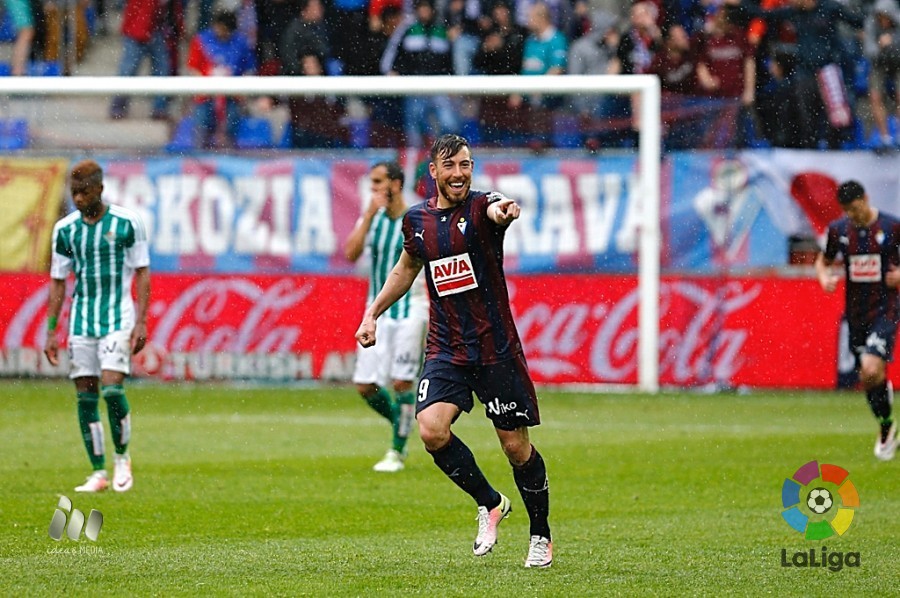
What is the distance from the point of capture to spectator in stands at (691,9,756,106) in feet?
57.2

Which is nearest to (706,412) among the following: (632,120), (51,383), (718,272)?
(718,272)

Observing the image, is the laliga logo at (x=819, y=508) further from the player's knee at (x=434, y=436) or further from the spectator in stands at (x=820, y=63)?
the spectator in stands at (x=820, y=63)

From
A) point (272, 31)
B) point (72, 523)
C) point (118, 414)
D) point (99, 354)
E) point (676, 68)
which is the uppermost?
point (272, 31)

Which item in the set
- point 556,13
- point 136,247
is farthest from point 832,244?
point 556,13

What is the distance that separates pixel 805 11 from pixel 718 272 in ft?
10.8

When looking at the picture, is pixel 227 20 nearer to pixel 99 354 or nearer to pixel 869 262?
pixel 99 354

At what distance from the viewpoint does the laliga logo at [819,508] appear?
778cm

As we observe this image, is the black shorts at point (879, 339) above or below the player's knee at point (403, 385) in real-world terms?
above

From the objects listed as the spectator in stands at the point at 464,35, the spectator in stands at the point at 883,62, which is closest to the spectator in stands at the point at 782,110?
the spectator in stands at the point at 883,62

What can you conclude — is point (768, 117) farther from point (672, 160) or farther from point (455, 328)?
point (455, 328)

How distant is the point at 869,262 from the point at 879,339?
623mm

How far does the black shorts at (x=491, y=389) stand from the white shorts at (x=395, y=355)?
4.20 m

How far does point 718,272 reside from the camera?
16891 mm

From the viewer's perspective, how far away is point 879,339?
12.2 meters
